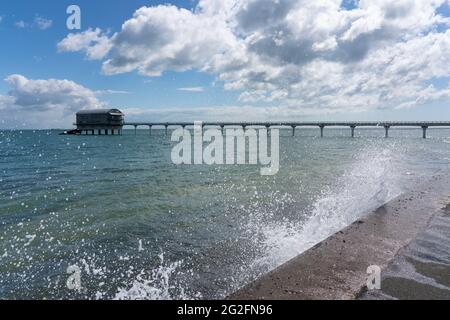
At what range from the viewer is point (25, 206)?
1528 centimetres

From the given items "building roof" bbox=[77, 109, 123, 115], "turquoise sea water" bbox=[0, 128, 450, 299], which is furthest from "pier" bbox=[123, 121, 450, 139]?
"turquoise sea water" bbox=[0, 128, 450, 299]

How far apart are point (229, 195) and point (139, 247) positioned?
8.68 m

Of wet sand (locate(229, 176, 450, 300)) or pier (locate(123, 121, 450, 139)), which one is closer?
wet sand (locate(229, 176, 450, 300))

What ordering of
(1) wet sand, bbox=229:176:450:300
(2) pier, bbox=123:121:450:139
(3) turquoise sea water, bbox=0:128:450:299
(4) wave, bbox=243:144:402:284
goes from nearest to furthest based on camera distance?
(1) wet sand, bbox=229:176:450:300 < (3) turquoise sea water, bbox=0:128:450:299 < (4) wave, bbox=243:144:402:284 < (2) pier, bbox=123:121:450:139

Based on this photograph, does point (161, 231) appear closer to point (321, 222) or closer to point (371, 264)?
point (321, 222)

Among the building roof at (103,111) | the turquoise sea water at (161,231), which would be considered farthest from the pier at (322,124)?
the turquoise sea water at (161,231)

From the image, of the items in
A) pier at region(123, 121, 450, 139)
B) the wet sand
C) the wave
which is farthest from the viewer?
pier at region(123, 121, 450, 139)

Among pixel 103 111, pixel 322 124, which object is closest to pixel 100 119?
pixel 103 111

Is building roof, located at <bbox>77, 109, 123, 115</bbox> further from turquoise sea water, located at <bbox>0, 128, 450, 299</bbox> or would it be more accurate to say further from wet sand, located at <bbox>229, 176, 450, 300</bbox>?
wet sand, located at <bbox>229, 176, 450, 300</bbox>

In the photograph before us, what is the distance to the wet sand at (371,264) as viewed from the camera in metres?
6.19

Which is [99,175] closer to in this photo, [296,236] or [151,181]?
[151,181]

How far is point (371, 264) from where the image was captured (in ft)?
24.5

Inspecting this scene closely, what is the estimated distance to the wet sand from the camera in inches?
244
